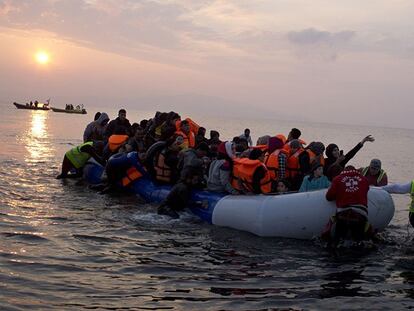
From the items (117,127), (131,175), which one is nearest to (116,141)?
(117,127)

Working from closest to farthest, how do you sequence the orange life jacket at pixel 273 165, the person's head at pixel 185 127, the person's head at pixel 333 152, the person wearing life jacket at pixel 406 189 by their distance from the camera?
the person wearing life jacket at pixel 406 189 < the orange life jacket at pixel 273 165 < the person's head at pixel 333 152 < the person's head at pixel 185 127

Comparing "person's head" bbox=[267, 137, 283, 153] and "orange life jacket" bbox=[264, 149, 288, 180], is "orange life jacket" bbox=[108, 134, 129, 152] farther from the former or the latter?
"orange life jacket" bbox=[264, 149, 288, 180]

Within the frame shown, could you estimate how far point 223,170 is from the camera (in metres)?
8.93

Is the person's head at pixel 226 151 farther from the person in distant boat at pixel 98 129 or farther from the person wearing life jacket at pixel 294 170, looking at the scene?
the person in distant boat at pixel 98 129

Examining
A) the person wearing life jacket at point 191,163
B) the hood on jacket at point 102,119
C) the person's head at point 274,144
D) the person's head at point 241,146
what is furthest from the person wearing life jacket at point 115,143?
the person's head at point 274,144

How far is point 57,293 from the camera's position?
17.4 ft

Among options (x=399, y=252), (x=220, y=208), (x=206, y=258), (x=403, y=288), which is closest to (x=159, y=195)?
(x=220, y=208)

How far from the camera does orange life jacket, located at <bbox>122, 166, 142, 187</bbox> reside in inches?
442

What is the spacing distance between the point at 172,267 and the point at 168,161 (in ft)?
13.7

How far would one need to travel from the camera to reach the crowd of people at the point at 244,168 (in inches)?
279

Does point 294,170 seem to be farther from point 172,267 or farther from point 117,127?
point 117,127

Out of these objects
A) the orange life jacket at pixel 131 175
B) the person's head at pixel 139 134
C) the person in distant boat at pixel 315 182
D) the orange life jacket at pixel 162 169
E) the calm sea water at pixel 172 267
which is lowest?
the calm sea water at pixel 172 267

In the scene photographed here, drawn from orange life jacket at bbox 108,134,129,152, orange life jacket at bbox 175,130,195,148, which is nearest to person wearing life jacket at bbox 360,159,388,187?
orange life jacket at bbox 175,130,195,148

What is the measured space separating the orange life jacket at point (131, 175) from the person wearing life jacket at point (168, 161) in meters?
0.68
